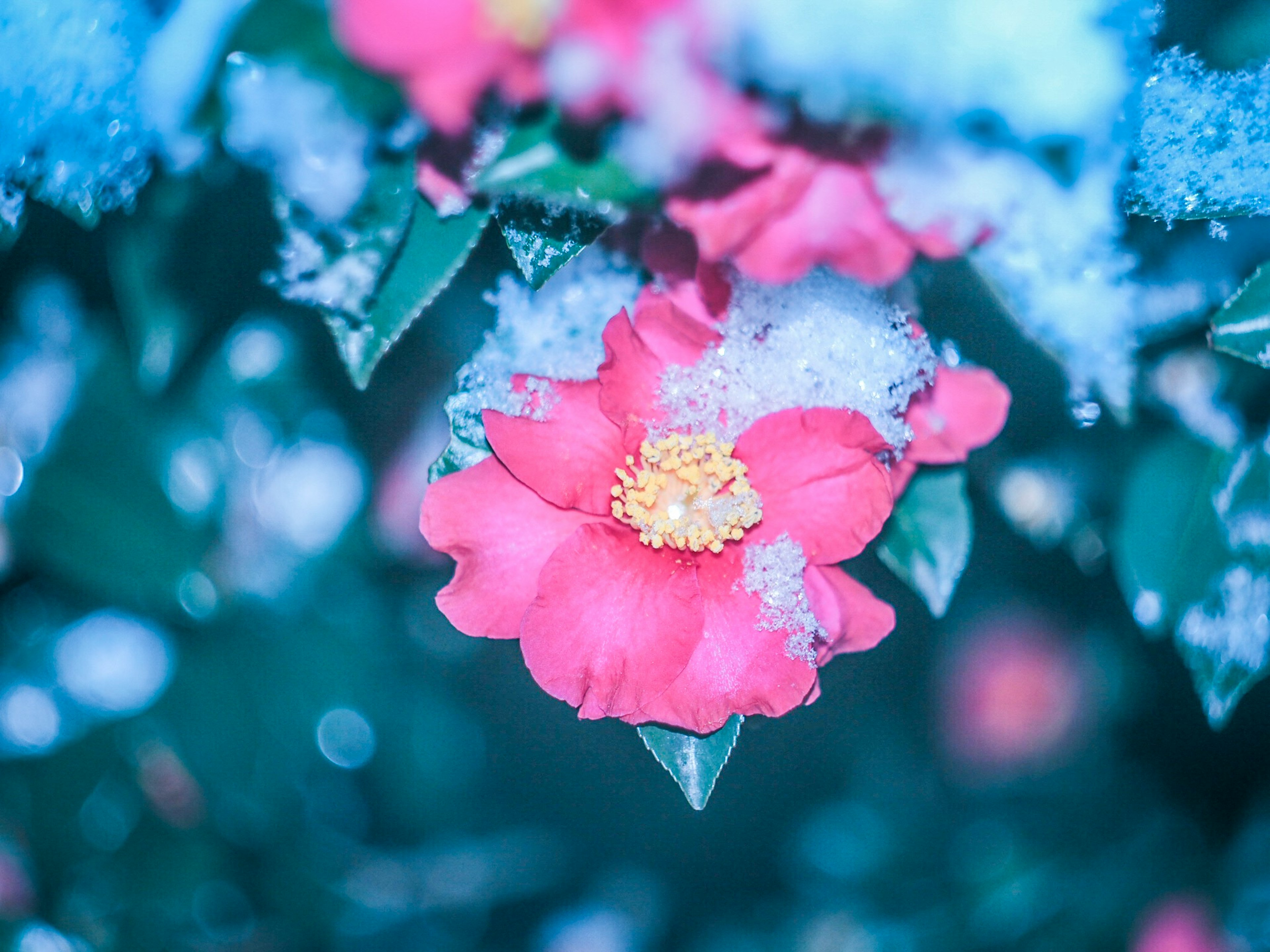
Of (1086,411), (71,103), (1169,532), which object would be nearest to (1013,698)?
(1169,532)

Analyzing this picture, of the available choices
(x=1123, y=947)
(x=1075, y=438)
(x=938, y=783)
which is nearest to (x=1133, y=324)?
(x=1075, y=438)

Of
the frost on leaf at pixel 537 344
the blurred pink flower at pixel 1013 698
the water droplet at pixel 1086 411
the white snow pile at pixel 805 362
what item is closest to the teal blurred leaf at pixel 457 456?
the frost on leaf at pixel 537 344

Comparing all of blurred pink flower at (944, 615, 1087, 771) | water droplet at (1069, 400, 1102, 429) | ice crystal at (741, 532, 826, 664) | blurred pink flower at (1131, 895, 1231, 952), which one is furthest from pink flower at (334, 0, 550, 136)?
blurred pink flower at (1131, 895, 1231, 952)

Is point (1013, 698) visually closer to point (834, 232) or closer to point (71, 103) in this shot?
point (834, 232)

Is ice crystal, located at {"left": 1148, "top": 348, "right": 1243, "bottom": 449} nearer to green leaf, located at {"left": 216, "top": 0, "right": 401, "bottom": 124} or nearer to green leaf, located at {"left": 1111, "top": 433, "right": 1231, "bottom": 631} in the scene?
→ green leaf, located at {"left": 1111, "top": 433, "right": 1231, "bottom": 631}

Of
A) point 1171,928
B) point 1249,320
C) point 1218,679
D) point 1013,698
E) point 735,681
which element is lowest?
point 1171,928

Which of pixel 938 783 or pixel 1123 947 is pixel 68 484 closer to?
pixel 938 783
